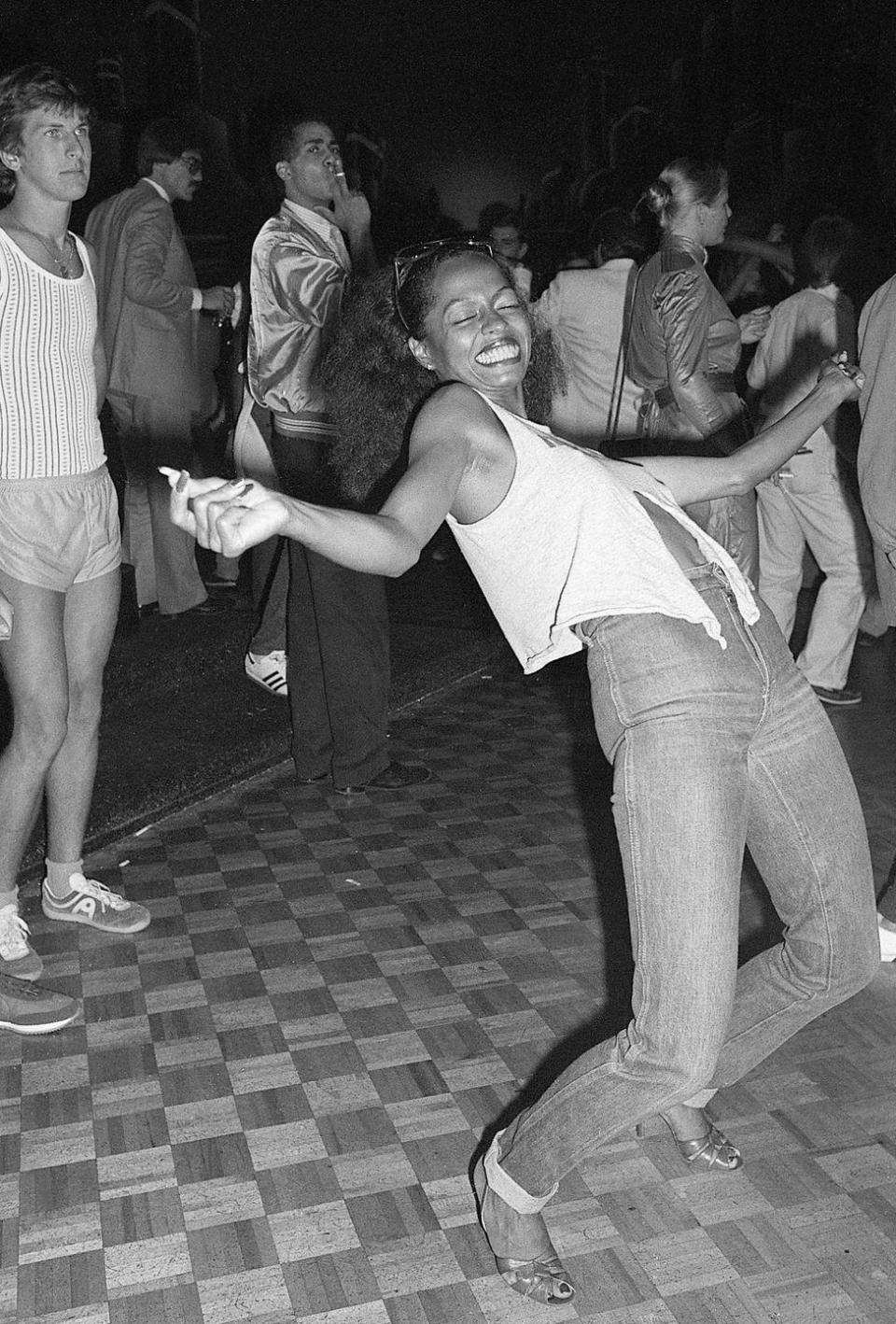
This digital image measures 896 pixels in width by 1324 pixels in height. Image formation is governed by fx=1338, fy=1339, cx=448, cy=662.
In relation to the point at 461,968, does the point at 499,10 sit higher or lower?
higher

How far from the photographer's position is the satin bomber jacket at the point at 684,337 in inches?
133

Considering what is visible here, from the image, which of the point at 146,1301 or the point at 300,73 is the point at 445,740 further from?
the point at 300,73

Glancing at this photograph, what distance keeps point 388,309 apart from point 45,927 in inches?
64.7

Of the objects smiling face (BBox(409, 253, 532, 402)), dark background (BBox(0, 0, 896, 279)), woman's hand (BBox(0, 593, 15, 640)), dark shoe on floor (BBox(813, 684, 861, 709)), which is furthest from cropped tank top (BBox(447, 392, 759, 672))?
dark background (BBox(0, 0, 896, 279))

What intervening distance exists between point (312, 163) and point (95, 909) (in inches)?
83.5

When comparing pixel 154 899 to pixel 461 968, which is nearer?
pixel 461 968

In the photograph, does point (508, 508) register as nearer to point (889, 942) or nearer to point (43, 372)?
point (43, 372)

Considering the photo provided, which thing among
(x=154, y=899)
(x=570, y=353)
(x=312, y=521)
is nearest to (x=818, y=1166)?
(x=312, y=521)

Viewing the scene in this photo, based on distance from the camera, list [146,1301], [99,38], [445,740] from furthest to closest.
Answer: [99,38], [445,740], [146,1301]

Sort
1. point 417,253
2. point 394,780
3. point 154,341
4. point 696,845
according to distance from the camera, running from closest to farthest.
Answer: point 696,845
point 417,253
point 394,780
point 154,341

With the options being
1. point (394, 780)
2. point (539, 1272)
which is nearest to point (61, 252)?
point (394, 780)

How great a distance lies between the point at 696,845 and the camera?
5.31 ft

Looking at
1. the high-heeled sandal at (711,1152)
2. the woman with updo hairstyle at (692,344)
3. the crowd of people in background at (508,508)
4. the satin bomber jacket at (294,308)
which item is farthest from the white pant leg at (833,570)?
the high-heeled sandal at (711,1152)

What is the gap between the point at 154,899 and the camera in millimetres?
3080
